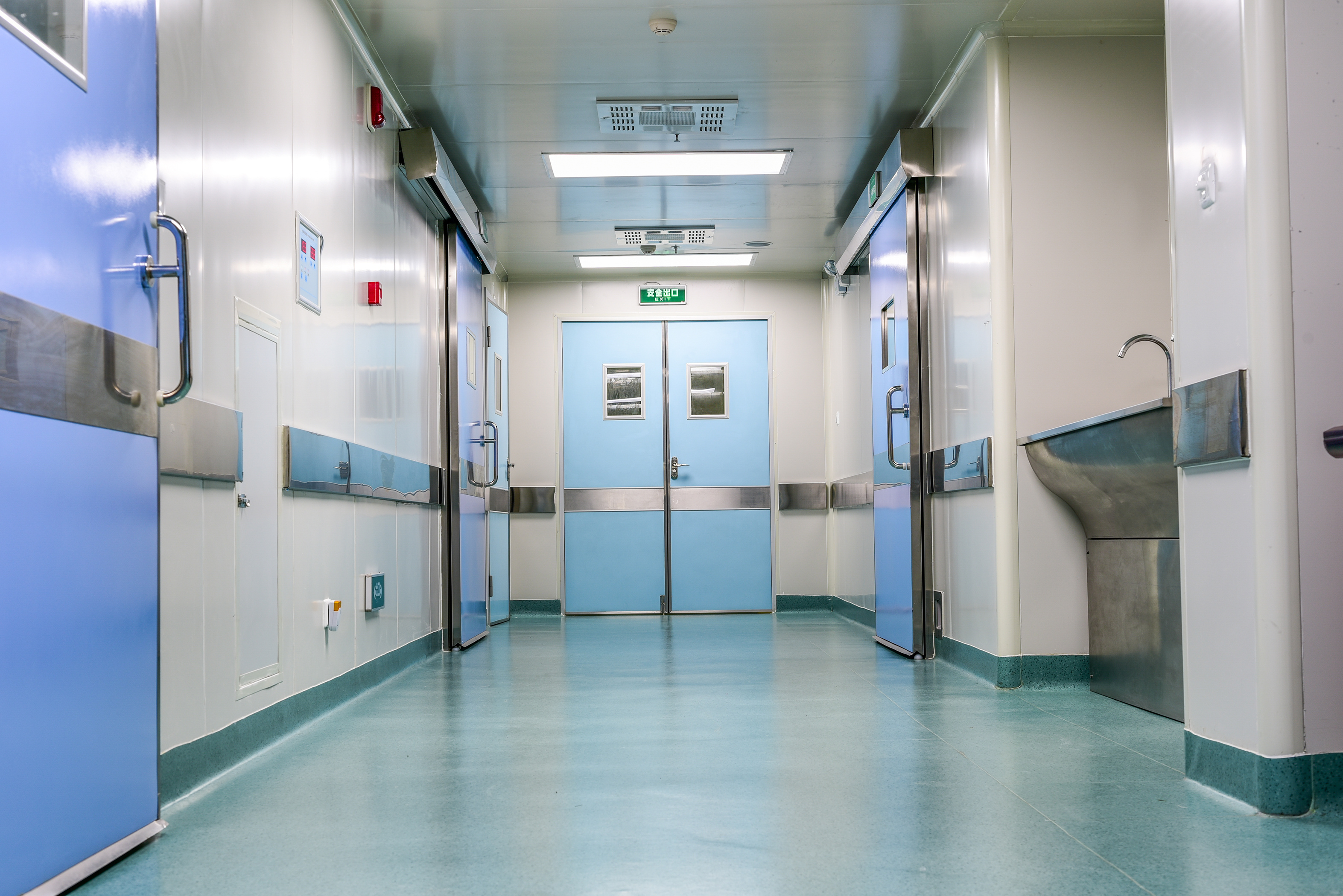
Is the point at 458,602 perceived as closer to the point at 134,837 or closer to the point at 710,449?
the point at 710,449

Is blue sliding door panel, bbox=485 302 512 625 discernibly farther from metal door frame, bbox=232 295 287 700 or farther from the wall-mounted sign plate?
metal door frame, bbox=232 295 287 700

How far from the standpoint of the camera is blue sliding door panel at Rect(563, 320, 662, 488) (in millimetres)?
8891

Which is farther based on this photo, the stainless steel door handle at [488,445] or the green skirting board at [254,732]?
the stainless steel door handle at [488,445]

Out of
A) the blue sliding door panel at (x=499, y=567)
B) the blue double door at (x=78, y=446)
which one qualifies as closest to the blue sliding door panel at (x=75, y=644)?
the blue double door at (x=78, y=446)

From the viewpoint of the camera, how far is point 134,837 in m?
2.22

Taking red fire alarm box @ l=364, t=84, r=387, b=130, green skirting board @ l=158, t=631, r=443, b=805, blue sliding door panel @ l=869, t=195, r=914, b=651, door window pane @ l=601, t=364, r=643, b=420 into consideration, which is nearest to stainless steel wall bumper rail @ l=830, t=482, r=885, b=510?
blue sliding door panel @ l=869, t=195, r=914, b=651

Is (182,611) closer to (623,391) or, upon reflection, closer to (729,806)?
(729,806)

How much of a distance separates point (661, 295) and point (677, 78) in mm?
3965

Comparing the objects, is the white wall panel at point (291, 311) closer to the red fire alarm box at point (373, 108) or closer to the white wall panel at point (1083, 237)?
the red fire alarm box at point (373, 108)

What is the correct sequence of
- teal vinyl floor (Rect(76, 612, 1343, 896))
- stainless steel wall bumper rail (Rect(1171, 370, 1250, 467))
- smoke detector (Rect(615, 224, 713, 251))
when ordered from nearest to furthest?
teal vinyl floor (Rect(76, 612, 1343, 896)), stainless steel wall bumper rail (Rect(1171, 370, 1250, 467)), smoke detector (Rect(615, 224, 713, 251))

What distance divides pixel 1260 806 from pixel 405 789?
6.62ft

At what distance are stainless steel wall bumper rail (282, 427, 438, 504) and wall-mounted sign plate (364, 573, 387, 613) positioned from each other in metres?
0.34

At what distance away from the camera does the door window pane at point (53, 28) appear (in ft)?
6.02

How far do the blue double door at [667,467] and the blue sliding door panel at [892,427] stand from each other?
230cm
